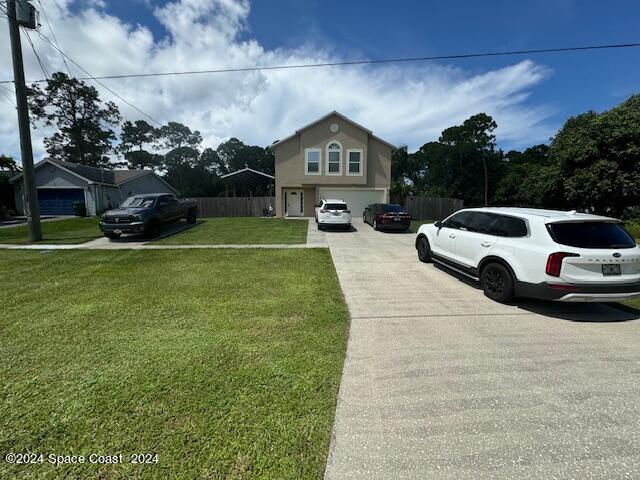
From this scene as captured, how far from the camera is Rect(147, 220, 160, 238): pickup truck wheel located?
1193cm

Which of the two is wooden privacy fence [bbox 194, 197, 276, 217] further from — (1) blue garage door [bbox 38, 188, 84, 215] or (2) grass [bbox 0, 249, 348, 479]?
(2) grass [bbox 0, 249, 348, 479]

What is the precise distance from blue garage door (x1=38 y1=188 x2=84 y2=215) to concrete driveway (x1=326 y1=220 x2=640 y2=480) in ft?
86.0

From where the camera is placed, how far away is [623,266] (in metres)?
4.30

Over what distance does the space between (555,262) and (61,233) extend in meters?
17.3

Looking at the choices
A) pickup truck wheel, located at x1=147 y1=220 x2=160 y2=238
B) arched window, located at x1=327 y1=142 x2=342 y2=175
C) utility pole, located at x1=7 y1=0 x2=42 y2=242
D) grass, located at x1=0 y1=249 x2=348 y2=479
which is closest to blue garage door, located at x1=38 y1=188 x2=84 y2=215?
utility pole, located at x1=7 y1=0 x2=42 y2=242

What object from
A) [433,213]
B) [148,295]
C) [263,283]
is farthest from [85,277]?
[433,213]

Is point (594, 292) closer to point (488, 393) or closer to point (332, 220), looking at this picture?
point (488, 393)

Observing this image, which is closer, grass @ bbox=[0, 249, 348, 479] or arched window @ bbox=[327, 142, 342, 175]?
grass @ bbox=[0, 249, 348, 479]

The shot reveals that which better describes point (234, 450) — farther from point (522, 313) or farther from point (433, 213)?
point (433, 213)

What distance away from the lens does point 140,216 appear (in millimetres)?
11508

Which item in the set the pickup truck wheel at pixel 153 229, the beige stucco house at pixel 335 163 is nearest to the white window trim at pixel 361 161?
the beige stucco house at pixel 335 163

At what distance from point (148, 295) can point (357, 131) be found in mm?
19185

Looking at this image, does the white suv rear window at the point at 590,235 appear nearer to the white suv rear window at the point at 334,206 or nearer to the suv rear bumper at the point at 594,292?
the suv rear bumper at the point at 594,292

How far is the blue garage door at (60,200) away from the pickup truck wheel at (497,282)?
2724 centimetres
